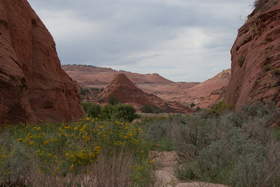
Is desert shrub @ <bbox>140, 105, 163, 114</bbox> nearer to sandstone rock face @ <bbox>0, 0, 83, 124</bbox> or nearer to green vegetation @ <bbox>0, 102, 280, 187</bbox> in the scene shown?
sandstone rock face @ <bbox>0, 0, 83, 124</bbox>

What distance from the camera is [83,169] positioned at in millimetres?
4078

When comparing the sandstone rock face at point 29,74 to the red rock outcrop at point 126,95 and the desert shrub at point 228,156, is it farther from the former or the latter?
the red rock outcrop at point 126,95

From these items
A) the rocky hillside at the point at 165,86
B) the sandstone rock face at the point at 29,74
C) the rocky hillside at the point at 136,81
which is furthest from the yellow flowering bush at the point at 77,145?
the rocky hillside at the point at 136,81

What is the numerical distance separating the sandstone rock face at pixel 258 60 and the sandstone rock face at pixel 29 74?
8084mm

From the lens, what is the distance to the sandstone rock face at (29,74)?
11.2m

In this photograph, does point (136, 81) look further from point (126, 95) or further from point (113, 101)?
point (113, 101)

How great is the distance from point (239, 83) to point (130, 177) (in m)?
14.2

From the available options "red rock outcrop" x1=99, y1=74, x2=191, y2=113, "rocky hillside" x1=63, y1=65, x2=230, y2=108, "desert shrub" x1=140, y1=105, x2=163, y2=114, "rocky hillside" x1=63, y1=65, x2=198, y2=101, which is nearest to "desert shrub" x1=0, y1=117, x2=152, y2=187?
"desert shrub" x1=140, y1=105, x2=163, y2=114

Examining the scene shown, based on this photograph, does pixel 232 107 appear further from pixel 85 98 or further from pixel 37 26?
pixel 85 98

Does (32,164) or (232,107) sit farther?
(232,107)

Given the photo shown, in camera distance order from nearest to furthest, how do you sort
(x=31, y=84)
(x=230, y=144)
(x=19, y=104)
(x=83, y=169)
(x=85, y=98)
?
(x=83, y=169), (x=230, y=144), (x=19, y=104), (x=31, y=84), (x=85, y=98)

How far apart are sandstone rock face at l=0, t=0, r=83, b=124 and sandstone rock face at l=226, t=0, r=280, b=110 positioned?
8084 millimetres

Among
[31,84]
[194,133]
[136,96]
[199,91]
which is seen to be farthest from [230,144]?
[199,91]

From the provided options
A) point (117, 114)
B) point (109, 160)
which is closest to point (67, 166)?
point (109, 160)
